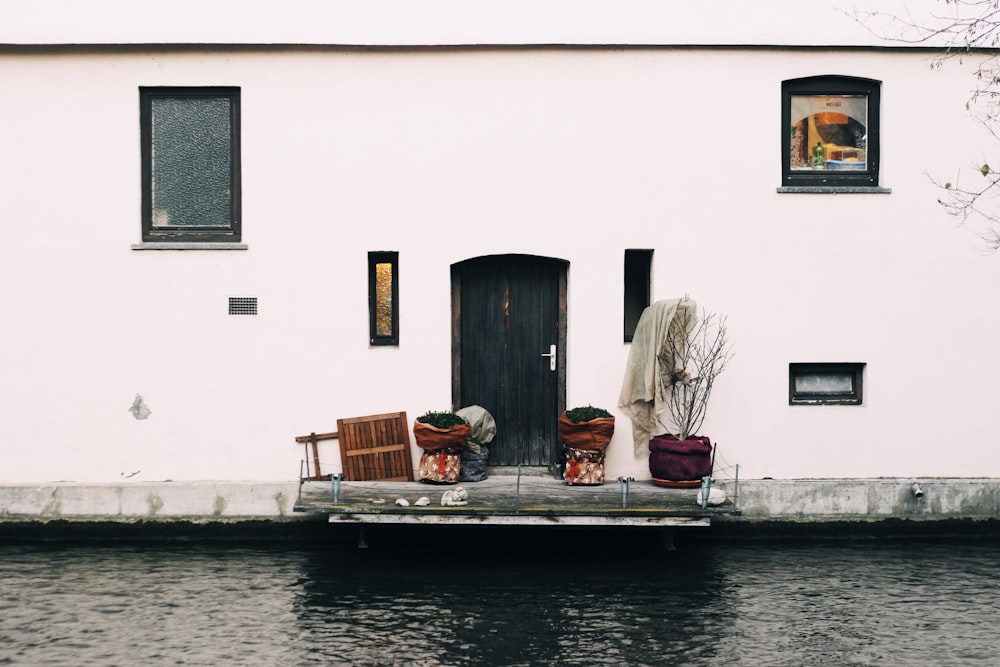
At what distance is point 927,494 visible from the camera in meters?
12.4

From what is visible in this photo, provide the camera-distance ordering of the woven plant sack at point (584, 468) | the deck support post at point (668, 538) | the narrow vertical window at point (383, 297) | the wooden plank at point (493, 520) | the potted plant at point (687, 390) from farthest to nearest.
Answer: the narrow vertical window at point (383, 297) → the woven plant sack at point (584, 468) → the potted plant at point (687, 390) → the deck support post at point (668, 538) → the wooden plank at point (493, 520)

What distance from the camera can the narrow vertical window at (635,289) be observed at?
42.2 feet

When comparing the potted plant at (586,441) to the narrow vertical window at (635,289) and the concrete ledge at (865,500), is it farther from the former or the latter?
the concrete ledge at (865,500)

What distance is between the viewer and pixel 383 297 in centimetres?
1270

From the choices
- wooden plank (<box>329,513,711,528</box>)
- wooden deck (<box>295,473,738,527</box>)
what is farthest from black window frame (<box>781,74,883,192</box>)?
wooden plank (<box>329,513,711,528</box>)

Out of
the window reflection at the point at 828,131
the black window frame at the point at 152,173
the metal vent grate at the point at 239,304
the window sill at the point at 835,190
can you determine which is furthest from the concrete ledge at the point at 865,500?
the black window frame at the point at 152,173

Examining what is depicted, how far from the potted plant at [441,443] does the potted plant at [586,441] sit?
1013 millimetres

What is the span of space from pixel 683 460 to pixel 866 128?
13.4 feet

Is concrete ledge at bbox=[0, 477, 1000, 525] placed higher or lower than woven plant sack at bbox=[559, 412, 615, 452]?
lower

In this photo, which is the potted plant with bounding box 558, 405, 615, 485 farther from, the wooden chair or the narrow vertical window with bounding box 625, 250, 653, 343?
the wooden chair

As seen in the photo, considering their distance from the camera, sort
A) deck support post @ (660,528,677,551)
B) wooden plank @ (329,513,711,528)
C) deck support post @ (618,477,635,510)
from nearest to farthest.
Answer: wooden plank @ (329,513,711,528), deck support post @ (618,477,635,510), deck support post @ (660,528,677,551)

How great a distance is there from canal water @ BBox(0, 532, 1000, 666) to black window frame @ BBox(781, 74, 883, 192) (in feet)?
12.2

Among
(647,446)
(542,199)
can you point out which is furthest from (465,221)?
(647,446)

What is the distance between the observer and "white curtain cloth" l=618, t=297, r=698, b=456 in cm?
1216
